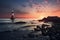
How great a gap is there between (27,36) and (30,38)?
6 centimetres

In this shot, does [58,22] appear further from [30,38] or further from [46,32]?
[30,38]

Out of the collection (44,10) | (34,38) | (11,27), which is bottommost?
(34,38)

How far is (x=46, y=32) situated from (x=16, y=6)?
63 centimetres

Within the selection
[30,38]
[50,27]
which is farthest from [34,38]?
[50,27]

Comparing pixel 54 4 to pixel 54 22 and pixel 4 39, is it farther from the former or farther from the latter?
pixel 4 39

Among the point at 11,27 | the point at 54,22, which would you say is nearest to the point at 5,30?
the point at 11,27

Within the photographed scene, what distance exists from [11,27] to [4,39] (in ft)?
0.72

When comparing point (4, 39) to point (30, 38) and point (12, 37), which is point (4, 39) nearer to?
point (12, 37)

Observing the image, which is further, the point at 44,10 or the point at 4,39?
the point at 44,10

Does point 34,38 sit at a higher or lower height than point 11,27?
lower

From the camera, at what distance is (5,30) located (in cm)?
275

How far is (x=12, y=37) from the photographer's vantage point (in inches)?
107

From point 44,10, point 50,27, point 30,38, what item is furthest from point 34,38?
point 44,10

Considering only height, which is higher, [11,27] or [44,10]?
[44,10]
